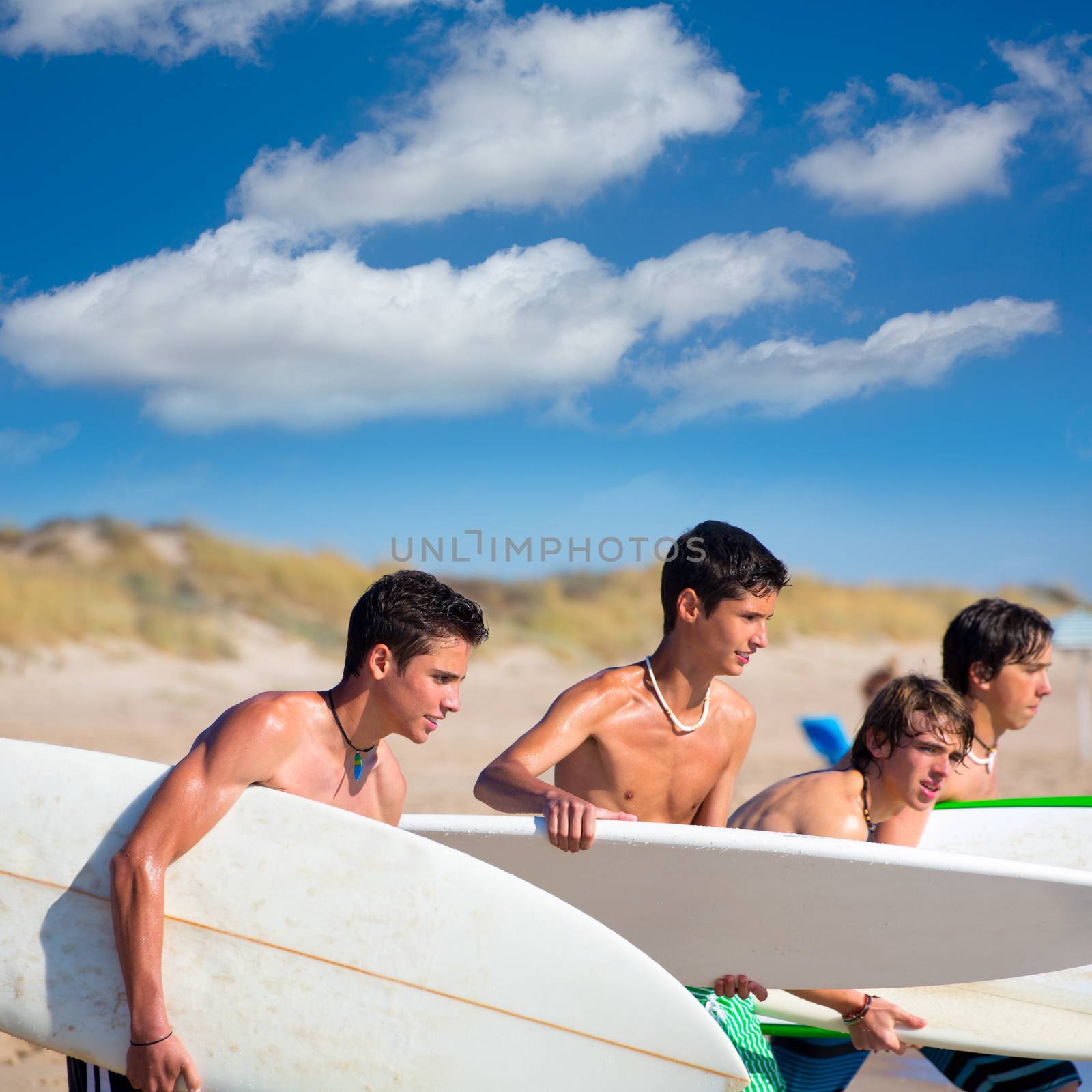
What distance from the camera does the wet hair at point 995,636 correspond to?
3896 mm

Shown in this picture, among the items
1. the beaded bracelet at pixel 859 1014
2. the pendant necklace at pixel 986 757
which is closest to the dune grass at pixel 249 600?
the pendant necklace at pixel 986 757

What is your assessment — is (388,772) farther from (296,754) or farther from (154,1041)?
(154,1041)

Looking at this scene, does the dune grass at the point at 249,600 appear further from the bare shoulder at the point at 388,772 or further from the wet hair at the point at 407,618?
the wet hair at the point at 407,618

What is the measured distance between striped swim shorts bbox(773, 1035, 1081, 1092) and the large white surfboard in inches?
2.4

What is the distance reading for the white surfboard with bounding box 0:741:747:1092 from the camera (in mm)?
2402

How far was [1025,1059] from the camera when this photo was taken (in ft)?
11.1

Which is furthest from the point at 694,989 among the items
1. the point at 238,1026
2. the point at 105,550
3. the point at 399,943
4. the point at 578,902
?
the point at 105,550

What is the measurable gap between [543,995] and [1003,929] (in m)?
1.21

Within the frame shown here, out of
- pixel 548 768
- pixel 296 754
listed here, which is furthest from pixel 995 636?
pixel 296 754

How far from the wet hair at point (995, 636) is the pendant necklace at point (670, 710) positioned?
114 cm

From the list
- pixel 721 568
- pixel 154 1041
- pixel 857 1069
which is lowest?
pixel 857 1069

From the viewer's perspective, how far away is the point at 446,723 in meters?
16.3

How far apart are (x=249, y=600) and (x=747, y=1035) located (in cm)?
1702

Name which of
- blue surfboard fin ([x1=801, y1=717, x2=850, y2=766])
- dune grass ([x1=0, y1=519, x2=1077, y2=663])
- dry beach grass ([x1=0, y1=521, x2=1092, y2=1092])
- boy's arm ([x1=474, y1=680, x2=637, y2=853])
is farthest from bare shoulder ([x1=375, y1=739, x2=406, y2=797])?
dune grass ([x1=0, y1=519, x2=1077, y2=663])
